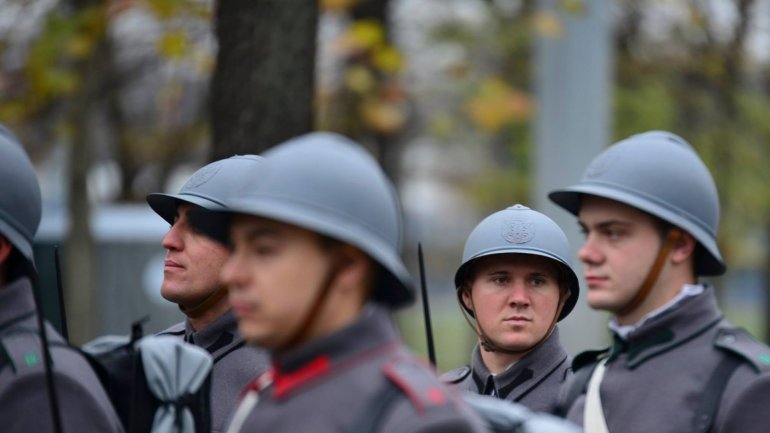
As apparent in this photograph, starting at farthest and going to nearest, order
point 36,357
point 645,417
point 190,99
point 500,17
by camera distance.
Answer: point 190,99 < point 500,17 < point 645,417 < point 36,357

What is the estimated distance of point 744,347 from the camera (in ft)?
14.5

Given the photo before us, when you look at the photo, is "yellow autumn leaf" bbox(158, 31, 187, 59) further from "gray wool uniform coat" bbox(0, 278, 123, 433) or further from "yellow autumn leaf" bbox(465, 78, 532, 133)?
"gray wool uniform coat" bbox(0, 278, 123, 433)

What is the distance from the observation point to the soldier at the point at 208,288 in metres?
5.56

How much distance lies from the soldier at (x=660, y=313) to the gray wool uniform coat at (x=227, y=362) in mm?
1281

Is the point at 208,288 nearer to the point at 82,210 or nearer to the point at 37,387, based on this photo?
the point at 37,387

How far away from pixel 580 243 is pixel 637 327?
5.99 m

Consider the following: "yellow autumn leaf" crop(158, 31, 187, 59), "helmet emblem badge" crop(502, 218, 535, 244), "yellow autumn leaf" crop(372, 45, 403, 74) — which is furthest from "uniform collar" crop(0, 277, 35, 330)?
"yellow autumn leaf" crop(158, 31, 187, 59)

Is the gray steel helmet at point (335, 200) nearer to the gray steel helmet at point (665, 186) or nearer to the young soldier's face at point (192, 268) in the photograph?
the gray steel helmet at point (665, 186)

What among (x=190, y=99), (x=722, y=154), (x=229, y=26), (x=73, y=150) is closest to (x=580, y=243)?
(x=229, y=26)

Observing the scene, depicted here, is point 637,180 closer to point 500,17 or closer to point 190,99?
point 500,17

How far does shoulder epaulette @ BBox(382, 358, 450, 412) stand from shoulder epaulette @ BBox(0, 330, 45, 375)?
3.71 feet

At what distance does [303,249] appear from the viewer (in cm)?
339

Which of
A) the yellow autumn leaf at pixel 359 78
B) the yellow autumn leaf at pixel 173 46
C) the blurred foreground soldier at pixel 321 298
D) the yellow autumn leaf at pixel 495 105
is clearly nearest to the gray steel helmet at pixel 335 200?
the blurred foreground soldier at pixel 321 298

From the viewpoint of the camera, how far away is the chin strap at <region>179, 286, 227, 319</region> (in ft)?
18.8
